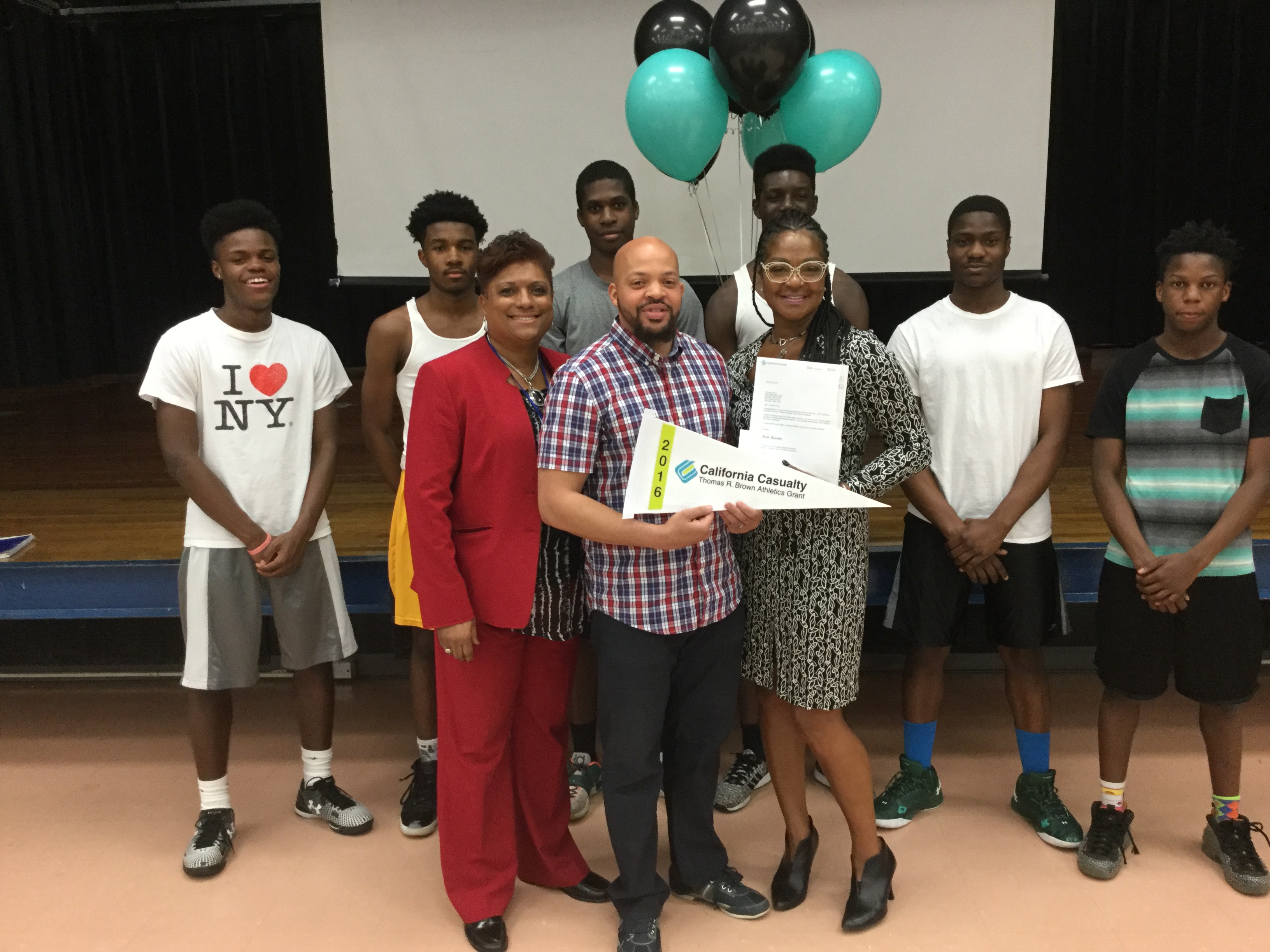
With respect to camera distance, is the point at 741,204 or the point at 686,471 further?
the point at 741,204

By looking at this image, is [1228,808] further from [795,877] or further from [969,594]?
[795,877]

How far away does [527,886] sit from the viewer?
2326mm

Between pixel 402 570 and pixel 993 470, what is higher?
pixel 993 470

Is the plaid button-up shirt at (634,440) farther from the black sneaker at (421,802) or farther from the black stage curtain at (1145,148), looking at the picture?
the black stage curtain at (1145,148)

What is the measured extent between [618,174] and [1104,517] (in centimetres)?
155

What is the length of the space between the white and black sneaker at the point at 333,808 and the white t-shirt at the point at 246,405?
2.49 ft

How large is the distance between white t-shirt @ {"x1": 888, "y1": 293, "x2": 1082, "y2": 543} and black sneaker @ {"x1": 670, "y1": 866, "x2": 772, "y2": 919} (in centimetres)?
106

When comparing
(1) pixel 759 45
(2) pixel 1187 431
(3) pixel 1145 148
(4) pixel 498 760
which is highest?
(3) pixel 1145 148

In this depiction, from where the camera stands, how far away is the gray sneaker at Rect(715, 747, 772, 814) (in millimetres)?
2674

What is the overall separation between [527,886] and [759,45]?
245cm

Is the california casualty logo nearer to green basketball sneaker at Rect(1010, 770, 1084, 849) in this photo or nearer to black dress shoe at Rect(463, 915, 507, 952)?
black dress shoe at Rect(463, 915, 507, 952)

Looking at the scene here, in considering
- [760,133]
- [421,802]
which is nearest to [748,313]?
[760,133]

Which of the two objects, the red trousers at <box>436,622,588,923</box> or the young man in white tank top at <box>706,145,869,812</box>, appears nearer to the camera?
the red trousers at <box>436,622,588,923</box>

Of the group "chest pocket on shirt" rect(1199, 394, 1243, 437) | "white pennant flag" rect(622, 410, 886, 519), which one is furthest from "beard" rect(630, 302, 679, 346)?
"chest pocket on shirt" rect(1199, 394, 1243, 437)
